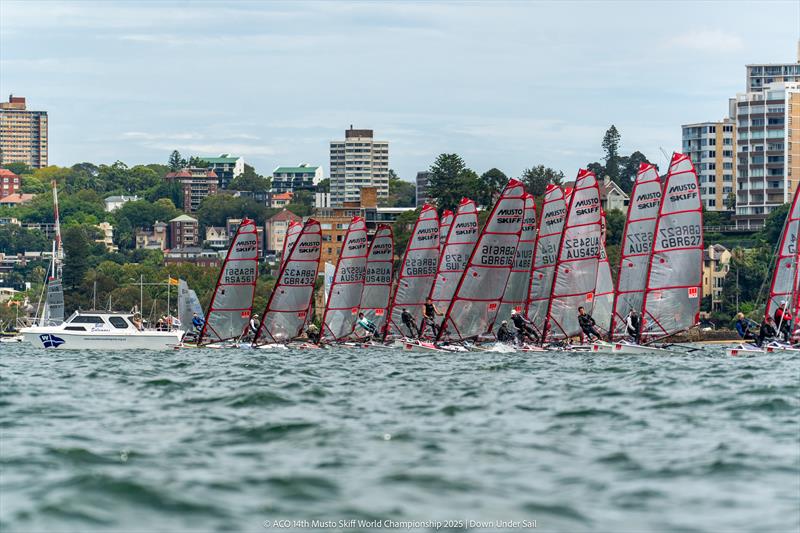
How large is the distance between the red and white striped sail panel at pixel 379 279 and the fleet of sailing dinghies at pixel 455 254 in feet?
11.4

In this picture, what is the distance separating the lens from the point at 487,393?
33688 millimetres

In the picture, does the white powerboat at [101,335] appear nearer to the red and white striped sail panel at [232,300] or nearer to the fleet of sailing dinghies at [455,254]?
the red and white striped sail panel at [232,300]

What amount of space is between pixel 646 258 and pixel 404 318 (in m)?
12.0

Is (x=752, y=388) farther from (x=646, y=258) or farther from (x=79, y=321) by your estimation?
(x=79, y=321)

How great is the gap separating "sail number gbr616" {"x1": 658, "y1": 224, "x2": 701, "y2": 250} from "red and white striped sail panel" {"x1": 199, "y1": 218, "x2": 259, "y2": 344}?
18.6 meters

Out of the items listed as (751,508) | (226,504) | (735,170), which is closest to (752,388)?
(751,508)

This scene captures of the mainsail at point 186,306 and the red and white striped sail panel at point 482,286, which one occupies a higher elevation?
the red and white striped sail panel at point 482,286

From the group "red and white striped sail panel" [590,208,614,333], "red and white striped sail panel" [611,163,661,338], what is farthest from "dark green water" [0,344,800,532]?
"red and white striped sail panel" [590,208,614,333]

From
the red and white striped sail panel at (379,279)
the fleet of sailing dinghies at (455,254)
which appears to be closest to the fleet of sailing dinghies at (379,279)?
the red and white striped sail panel at (379,279)

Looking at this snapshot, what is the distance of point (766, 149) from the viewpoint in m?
194

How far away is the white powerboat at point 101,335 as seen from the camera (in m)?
63.1

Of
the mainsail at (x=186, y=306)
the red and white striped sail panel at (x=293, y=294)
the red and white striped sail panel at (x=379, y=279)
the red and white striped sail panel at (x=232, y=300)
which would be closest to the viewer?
the red and white striped sail panel at (x=232, y=300)

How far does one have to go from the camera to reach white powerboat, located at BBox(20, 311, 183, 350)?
207ft

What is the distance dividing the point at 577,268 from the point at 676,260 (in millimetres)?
4897
